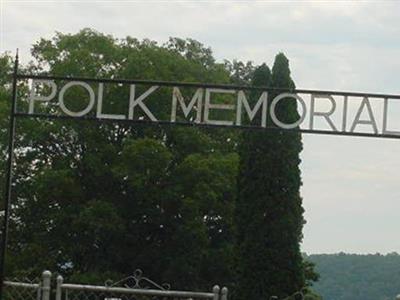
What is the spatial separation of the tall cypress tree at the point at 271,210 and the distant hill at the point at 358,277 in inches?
1252

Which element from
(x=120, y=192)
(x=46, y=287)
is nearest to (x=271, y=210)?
(x=120, y=192)

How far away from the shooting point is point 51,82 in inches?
491

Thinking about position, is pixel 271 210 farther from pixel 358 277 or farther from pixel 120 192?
pixel 358 277

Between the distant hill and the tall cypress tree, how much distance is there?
Result: 31.8 m

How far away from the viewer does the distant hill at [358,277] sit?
63.2 meters

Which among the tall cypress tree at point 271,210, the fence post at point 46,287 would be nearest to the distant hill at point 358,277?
the tall cypress tree at point 271,210

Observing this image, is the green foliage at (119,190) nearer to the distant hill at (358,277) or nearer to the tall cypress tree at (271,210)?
the tall cypress tree at (271,210)

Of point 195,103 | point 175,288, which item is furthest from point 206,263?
point 195,103

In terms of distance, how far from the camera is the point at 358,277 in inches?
2680

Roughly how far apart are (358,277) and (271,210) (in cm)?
4025

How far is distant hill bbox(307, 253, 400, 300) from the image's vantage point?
207ft

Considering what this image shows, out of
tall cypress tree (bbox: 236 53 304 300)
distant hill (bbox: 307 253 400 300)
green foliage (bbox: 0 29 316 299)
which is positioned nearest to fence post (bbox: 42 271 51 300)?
tall cypress tree (bbox: 236 53 304 300)

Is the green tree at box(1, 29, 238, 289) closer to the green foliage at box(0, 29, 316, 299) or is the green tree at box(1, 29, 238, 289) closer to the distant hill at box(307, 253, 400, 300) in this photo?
the green foliage at box(0, 29, 316, 299)

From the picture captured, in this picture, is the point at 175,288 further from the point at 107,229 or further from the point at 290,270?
the point at 290,270
